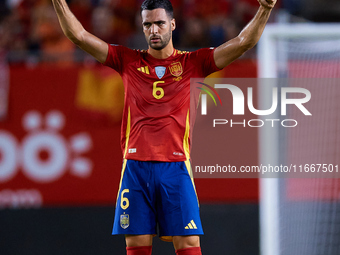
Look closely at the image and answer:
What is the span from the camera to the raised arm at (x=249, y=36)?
301 cm

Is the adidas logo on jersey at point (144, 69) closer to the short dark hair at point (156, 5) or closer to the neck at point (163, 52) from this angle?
the neck at point (163, 52)

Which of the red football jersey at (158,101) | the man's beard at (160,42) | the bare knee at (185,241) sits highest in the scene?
the man's beard at (160,42)

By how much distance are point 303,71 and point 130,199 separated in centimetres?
233

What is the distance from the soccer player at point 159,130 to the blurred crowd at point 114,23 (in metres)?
2.22

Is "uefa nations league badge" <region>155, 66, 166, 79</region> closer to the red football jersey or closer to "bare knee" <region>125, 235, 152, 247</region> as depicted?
the red football jersey

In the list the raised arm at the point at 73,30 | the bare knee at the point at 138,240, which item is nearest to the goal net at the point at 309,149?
the bare knee at the point at 138,240

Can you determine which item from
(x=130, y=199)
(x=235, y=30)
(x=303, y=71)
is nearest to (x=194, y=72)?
(x=130, y=199)

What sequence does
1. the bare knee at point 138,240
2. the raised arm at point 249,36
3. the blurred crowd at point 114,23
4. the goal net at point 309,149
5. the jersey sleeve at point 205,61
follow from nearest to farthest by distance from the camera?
the raised arm at point 249,36, the bare knee at point 138,240, the jersey sleeve at point 205,61, the goal net at point 309,149, the blurred crowd at point 114,23

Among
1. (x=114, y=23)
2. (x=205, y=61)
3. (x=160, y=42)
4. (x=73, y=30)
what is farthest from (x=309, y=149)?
(x=114, y=23)

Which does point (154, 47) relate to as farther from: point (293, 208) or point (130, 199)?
point (293, 208)

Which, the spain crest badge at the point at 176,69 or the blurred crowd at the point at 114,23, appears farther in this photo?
the blurred crowd at the point at 114,23

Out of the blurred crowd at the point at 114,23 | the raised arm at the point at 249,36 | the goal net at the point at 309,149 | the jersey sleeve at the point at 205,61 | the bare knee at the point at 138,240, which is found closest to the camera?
the raised arm at the point at 249,36

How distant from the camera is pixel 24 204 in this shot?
5203 millimetres

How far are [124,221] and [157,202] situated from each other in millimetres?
239
